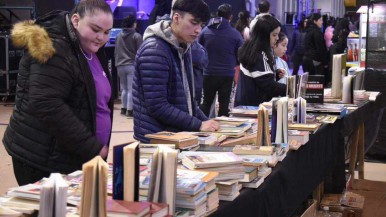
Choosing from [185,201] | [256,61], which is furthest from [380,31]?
[185,201]

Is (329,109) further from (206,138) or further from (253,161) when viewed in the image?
(253,161)

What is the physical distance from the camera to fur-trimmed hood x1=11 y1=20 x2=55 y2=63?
2387 millimetres

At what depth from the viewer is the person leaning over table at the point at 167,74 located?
117 inches

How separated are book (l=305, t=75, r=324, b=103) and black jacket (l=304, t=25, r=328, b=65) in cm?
734

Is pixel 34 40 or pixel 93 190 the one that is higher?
pixel 34 40

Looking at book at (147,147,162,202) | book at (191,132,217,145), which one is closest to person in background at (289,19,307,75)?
book at (191,132,217,145)

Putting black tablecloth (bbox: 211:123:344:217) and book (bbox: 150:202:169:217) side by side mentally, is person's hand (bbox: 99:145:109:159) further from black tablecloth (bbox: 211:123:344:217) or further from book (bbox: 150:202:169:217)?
book (bbox: 150:202:169:217)

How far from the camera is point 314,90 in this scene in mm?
4395

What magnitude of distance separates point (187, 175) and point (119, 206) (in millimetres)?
358

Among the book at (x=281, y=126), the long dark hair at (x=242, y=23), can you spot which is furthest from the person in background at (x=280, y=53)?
the long dark hair at (x=242, y=23)

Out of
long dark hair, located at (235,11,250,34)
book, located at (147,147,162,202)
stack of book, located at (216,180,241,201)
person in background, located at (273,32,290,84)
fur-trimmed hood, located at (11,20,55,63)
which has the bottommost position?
stack of book, located at (216,180,241,201)

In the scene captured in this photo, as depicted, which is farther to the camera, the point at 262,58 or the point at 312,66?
the point at 312,66

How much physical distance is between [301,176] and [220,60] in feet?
13.9

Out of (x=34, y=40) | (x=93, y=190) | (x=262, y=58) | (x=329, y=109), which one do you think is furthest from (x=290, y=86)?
(x=93, y=190)
